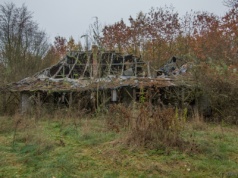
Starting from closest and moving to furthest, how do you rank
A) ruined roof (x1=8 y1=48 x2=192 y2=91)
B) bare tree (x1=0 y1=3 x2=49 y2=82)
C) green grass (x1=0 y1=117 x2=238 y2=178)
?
green grass (x1=0 y1=117 x2=238 y2=178) → ruined roof (x1=8 y1=48 x2=192 y2=91) → bare tree (x1=0 y1=3 x2=49 y2=82)

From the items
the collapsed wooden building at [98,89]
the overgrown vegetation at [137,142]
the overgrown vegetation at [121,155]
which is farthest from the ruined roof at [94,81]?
the overgrown vegetation at [121,155]

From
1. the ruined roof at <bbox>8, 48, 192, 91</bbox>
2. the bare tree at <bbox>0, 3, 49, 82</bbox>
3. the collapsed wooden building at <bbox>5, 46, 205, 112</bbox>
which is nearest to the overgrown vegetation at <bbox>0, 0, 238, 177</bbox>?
the collapsed wooden building at <bbox>5, 46, 205, 112</bbox>

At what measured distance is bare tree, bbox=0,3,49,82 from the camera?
17812mm

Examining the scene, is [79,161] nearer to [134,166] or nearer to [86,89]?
[134,166]

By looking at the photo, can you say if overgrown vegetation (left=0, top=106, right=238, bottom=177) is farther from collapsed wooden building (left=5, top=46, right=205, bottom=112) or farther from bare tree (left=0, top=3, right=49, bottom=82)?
bare tree (left=0, top=3, right=49, bottom=82)

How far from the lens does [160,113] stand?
5410mm

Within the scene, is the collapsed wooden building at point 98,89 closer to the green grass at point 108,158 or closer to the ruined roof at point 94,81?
the ruined roof at point 94,81

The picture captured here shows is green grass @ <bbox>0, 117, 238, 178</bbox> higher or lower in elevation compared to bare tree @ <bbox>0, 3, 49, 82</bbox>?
lower

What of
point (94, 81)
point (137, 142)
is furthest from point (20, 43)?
point (137, 142)

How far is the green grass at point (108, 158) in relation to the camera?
4121 millimetres

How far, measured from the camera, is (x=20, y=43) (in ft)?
60.8

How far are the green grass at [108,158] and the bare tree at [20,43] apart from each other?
12.2 m

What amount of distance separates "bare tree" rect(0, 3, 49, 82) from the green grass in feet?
40.0

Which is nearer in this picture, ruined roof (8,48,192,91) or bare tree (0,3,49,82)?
ruined roof (8,48,192,91)
